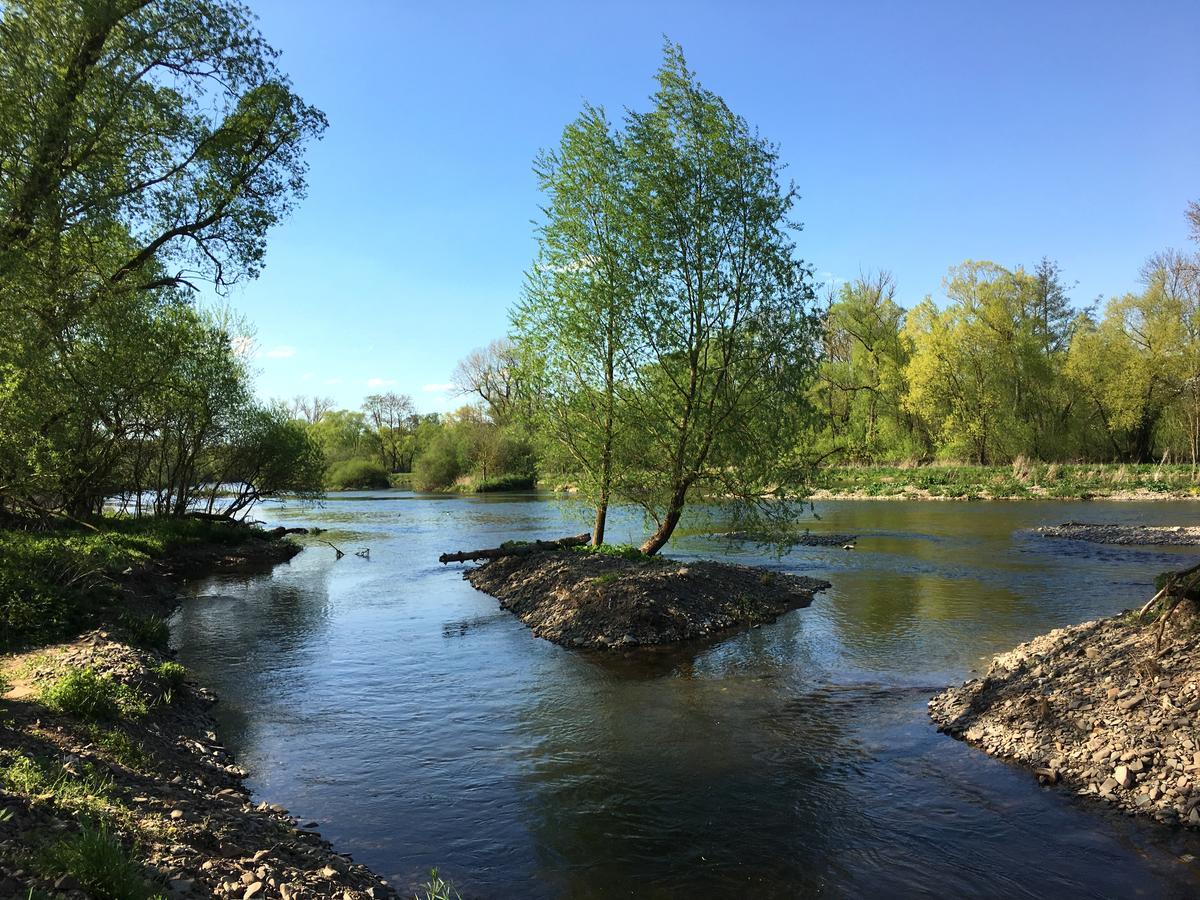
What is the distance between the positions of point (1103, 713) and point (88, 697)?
12732mm

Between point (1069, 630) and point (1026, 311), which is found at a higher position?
point (1026, 311)

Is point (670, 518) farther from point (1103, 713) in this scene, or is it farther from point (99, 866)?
point (99, 866)

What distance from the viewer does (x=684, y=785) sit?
872 centimetres

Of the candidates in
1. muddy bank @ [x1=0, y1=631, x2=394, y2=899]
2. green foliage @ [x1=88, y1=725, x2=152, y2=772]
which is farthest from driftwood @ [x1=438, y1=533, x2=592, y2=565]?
green foliage @ [x1=88, y1=725, x2=152, y2=772]

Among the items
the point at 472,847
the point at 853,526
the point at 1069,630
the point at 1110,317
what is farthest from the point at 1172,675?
the point at 1110,317

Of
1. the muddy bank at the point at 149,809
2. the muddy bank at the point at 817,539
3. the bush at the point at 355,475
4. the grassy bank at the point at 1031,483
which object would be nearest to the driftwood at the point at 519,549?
the muddy bank at the point at 817,539

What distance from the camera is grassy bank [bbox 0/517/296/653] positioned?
12.7m

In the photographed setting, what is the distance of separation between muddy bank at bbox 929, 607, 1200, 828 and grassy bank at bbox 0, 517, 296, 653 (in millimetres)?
15428

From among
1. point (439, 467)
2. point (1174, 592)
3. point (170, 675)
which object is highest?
point (439, 467)

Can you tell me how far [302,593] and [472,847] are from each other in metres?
18.0

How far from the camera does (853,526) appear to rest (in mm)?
37656

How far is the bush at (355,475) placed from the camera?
88938 millimetres

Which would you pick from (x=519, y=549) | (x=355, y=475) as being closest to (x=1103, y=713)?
(x=519, y=549)

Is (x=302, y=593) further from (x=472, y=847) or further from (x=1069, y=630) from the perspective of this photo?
(x=1069, y=630)
